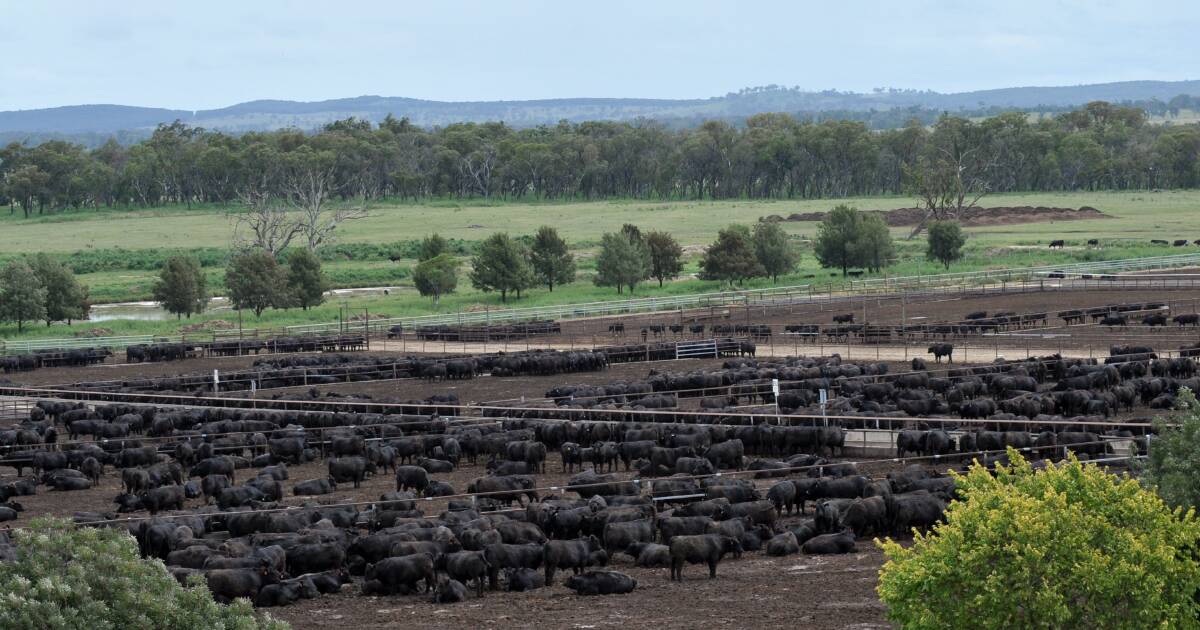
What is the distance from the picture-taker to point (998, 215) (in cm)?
12144

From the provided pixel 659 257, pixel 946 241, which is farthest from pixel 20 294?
pixel 946 241

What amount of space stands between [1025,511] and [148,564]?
292 inches

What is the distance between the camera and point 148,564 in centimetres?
1287

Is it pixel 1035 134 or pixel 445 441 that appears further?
pixel 1035 134

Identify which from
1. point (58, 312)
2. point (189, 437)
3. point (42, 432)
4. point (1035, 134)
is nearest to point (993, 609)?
point (189, 437)

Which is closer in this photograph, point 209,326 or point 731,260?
point 209,326

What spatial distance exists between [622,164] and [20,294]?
10355cm

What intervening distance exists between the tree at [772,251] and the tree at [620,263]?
20.3ft

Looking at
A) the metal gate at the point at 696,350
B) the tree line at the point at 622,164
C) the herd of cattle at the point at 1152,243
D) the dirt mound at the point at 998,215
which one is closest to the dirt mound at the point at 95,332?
the metal gate at the point at 696,350

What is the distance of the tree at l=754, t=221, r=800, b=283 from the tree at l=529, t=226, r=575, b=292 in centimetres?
980

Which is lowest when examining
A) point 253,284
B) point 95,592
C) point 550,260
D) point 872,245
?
point 253,284

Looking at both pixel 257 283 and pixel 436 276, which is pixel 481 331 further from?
pixel 436 276

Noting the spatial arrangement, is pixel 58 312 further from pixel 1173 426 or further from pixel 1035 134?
pixel 1035 134

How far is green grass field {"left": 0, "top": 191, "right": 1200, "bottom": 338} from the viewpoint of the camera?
248 ft
